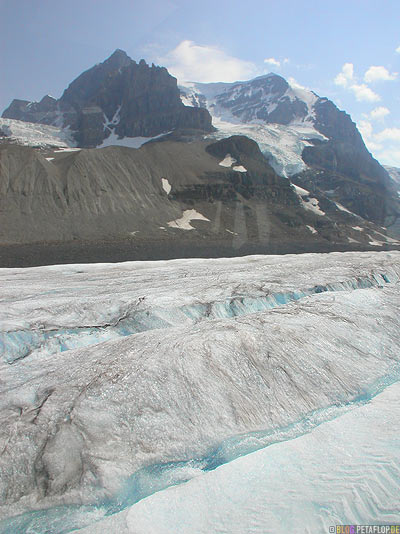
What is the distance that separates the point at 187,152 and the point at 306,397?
343 feet

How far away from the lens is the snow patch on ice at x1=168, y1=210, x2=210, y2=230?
248ft

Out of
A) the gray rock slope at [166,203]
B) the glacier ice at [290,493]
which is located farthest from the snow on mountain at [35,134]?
the glacier ice at [290,493]

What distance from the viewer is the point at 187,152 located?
10644 cm

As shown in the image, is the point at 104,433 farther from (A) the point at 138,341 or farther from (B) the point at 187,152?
(B) the point at 187,152

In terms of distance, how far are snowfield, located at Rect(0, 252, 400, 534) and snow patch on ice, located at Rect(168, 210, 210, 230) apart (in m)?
63.3

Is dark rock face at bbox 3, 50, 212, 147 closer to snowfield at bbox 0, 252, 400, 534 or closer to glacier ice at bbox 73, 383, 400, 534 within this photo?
snowfield at bbox 0, 252, 400, 534

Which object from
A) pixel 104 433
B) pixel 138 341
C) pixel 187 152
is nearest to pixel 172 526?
pixel 104 433

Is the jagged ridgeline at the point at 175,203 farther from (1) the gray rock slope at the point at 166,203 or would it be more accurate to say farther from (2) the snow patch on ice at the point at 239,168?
(2) the snow patch on ice at the point at 239,168

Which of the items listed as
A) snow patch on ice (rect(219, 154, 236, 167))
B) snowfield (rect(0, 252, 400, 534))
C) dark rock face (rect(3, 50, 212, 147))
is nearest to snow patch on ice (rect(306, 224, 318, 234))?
snow patch on ice (rect(219, 154, 236, 167))

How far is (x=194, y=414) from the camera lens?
7516 mm

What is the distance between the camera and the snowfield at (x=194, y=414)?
18.8 feet

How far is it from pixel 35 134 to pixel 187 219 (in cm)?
10333

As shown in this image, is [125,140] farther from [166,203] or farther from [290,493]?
[290,493]

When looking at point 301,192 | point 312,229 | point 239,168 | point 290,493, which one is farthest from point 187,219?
point 290,493
